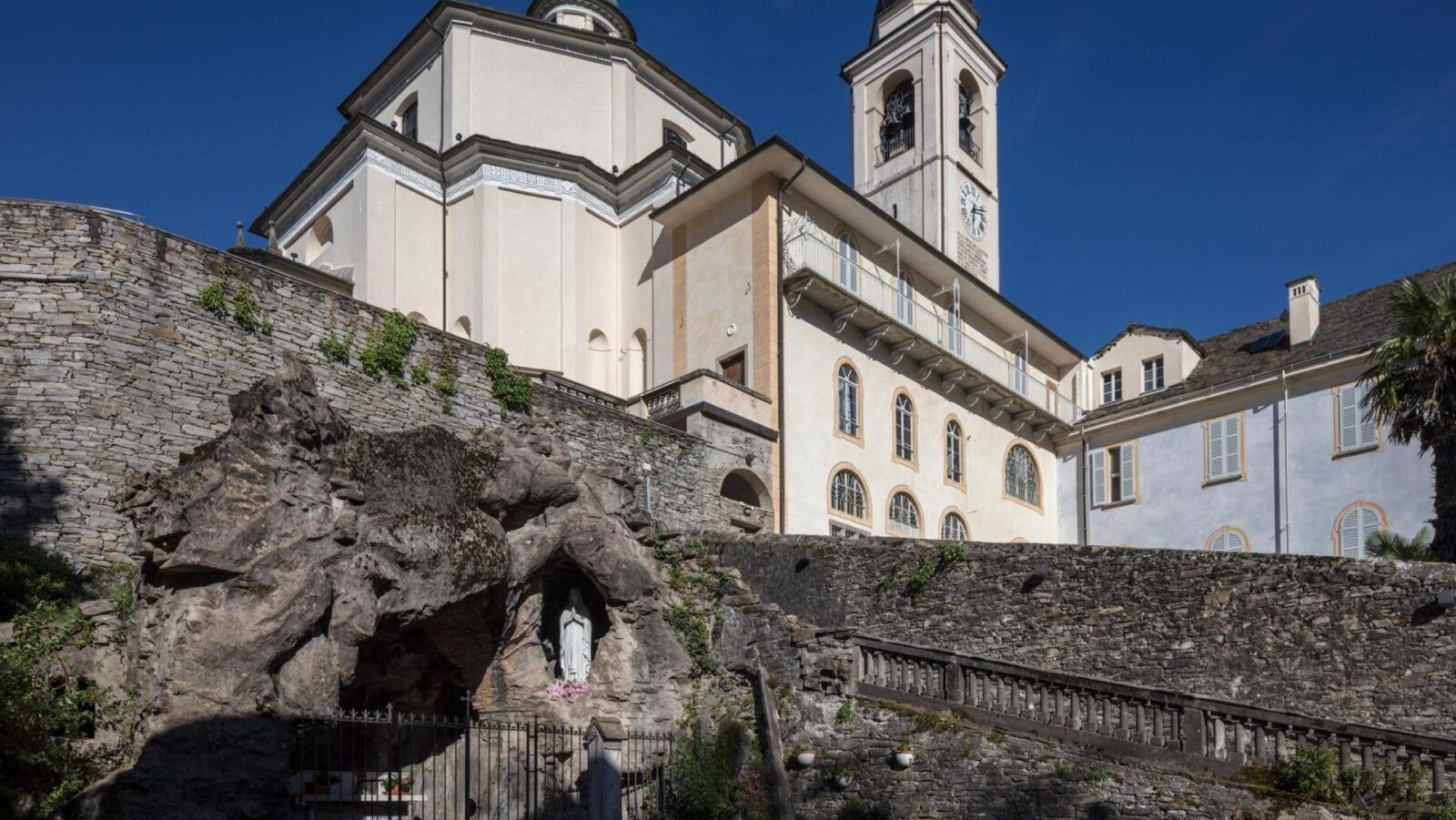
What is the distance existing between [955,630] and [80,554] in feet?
41.3

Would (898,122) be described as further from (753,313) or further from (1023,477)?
(753,313)

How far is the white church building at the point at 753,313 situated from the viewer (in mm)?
29516

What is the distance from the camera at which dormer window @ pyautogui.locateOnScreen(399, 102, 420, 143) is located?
35.4m

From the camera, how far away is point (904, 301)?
106 feet

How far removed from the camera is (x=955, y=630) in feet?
70.2

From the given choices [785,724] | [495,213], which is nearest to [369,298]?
[495,213]

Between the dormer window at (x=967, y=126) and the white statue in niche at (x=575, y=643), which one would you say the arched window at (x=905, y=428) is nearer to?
the white statue in niche at (x=575, y=643)

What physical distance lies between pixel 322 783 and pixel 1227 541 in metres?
24.9

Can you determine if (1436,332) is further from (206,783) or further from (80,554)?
(80,554)

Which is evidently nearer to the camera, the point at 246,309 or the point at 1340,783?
the point at 1340,783

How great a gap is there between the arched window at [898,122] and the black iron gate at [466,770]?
26.8 metres

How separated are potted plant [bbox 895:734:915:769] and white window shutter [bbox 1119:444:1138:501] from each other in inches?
824

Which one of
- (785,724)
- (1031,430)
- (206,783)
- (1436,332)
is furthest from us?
(1031,430)

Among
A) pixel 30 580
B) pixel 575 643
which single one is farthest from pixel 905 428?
pixel 30 580
